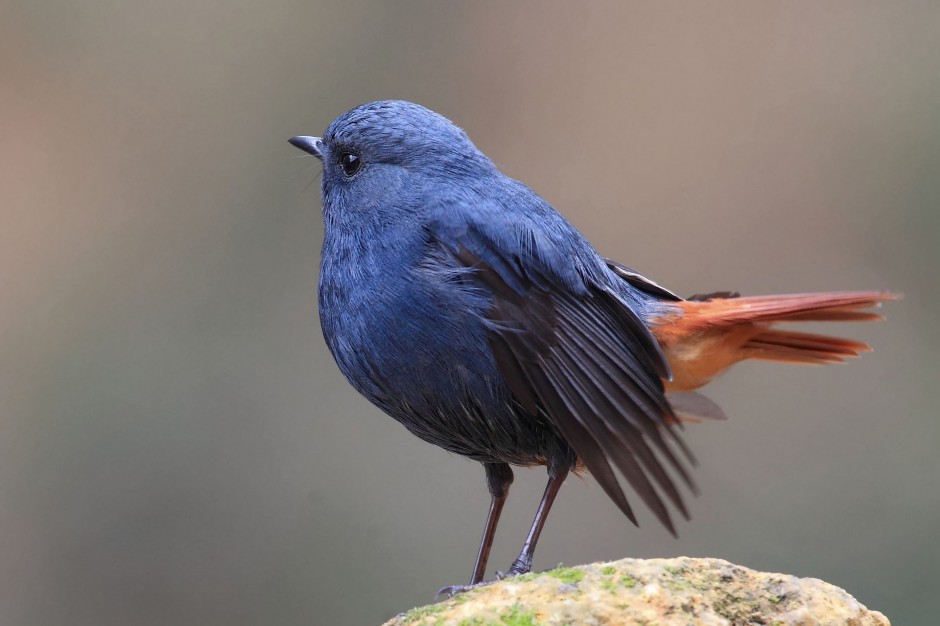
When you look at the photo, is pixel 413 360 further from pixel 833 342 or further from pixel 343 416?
pixel 343 416

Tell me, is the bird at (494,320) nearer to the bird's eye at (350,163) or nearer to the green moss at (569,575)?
the bird's eye at (350,163)

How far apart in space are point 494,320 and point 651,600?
2.88ft

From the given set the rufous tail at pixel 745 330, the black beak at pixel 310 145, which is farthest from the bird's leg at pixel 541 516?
the black beak at pixel 310 145

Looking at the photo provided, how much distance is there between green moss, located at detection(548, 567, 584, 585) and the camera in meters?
2.77

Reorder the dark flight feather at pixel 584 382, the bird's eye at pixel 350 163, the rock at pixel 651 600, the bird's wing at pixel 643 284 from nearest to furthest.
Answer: the rock at pixel 651 600 → the dark flight feather at pixel 584 382 → the bird's eye at pixel 350 163 → the bird's wing at pixel 643 284

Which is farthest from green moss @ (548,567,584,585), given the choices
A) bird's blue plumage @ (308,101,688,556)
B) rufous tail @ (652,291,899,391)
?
rufous tail @ (652,291,899,391)

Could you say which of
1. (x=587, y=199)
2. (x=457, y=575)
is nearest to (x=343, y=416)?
(x=457, y=575)

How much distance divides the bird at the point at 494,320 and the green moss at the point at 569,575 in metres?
0.22

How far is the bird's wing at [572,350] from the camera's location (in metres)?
3.07

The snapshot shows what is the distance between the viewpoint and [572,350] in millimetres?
3178

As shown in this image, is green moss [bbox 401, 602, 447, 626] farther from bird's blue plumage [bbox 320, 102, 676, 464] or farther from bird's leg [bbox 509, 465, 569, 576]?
bird's blue plumage [bbox 320, 102, 676, 464]

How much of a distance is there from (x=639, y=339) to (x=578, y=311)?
240mm

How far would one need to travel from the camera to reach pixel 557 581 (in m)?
2.78

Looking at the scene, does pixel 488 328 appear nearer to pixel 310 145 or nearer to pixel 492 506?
pixel 492 506
